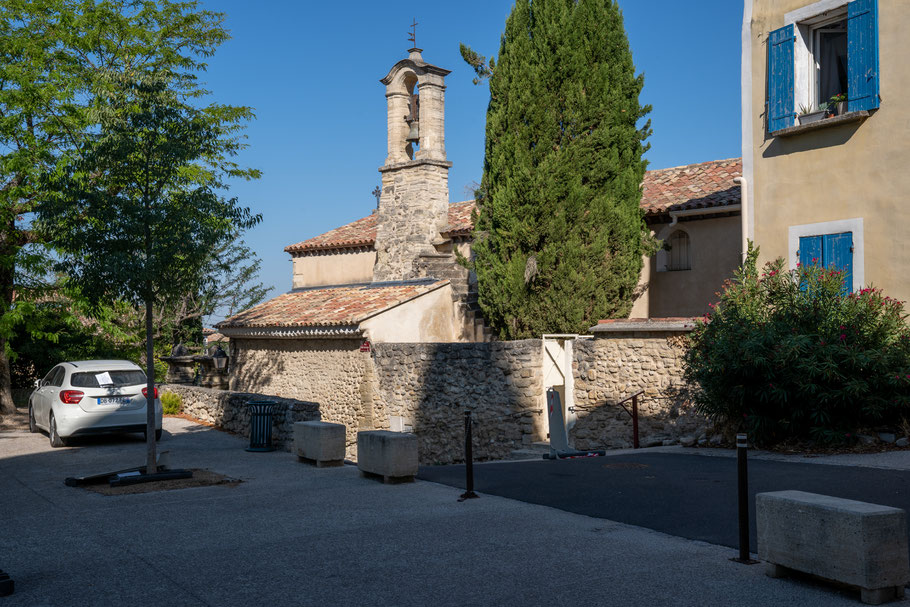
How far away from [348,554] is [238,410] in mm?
11173

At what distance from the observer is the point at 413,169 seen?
22828 millimetres

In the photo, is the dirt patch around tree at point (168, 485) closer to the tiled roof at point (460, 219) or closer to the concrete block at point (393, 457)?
the concrete block at point (393, 457)

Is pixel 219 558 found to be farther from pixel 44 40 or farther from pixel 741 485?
pixel 44 40

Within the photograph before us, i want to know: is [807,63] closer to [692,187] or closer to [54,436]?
[692,187]

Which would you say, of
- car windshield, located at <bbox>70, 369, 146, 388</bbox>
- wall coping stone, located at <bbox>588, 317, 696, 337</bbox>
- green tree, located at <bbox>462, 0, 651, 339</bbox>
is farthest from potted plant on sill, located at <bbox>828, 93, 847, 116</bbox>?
car windshield, located at <bbox>70, 369, 146, 388</bbox>

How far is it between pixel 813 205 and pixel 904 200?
145 centimetres

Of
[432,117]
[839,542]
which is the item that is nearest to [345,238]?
[432,117]

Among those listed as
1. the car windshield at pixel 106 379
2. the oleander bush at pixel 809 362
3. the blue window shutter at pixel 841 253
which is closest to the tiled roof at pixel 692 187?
the blue window shutter at pixel 841 253

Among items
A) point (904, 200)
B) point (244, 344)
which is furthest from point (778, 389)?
point (244, 344)

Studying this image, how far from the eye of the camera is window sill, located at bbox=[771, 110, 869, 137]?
40.2 ft

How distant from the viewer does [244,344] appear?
950 inches

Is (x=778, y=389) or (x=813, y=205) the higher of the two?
(x=813, y=205)

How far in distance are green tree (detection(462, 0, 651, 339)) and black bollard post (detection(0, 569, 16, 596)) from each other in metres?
13.8

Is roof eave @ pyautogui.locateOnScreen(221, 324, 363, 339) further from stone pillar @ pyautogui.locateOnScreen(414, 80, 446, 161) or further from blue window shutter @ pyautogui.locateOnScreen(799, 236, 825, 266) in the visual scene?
blue window shutter @ pyautogui.locateOnScreen(799, 236, 825, 266)
